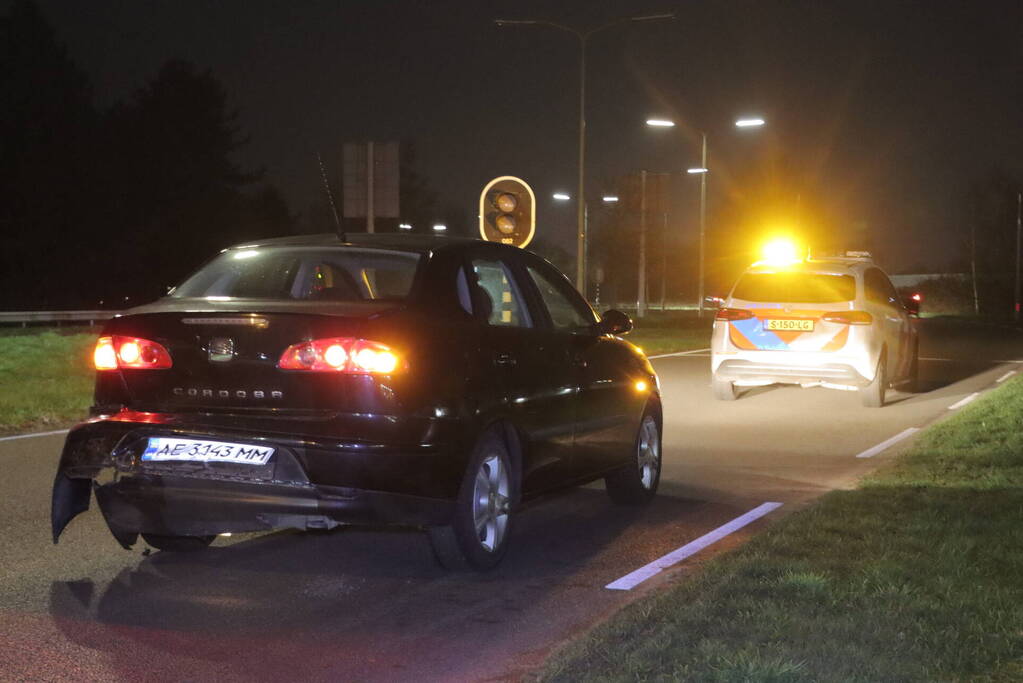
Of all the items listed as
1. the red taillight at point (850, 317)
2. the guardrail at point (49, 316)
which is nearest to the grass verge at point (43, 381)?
the red taillight at point (850, 317)

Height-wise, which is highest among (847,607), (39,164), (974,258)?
(39,164)

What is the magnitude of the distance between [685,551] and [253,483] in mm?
2577

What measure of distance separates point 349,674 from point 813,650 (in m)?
1.69

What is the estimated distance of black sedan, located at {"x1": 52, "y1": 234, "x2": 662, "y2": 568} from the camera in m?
6.12

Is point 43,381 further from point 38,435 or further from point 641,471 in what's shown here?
point 641,471

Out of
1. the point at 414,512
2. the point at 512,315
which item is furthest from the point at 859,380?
the point at 414,512

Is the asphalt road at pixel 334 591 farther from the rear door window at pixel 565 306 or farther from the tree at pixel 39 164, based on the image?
the tree at pixel 39 164

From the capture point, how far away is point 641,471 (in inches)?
360

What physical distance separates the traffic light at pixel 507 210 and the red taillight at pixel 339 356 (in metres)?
10.7

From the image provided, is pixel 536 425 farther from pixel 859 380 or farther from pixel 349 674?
pixel 859 380

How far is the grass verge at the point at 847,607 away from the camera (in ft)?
16.1

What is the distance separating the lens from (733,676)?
15.5ft

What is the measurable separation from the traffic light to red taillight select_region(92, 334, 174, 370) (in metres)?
10.4

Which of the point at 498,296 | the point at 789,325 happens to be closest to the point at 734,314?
the point at 789,325
